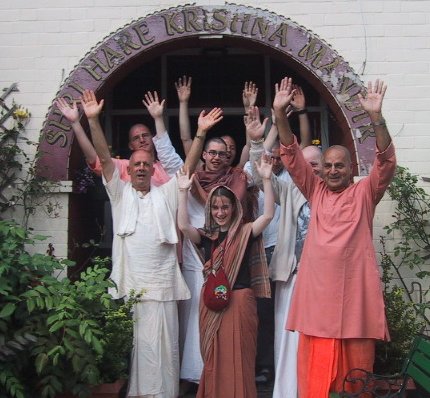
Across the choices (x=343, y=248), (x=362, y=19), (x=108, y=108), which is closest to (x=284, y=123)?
(x=343, y=248)

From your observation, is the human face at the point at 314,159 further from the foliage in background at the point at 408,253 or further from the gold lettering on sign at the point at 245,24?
the gold lettering on sign at the point at 245,24

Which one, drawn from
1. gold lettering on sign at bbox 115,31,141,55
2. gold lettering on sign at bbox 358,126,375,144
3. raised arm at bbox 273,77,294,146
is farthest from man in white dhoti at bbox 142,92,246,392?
gold lettering on sign at bbox 115,31,141,55

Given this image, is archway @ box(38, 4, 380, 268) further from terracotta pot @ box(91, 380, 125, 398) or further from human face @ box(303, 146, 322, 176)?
terracotta pot @ box(91, 380, 125, 398)

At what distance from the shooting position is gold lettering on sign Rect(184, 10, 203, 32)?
532 cm

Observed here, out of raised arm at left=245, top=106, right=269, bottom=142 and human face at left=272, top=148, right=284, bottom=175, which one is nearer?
raised arm at left=245, top=106, right=269, bottom=142

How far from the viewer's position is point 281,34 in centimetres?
530

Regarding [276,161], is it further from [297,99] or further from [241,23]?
[241,23]

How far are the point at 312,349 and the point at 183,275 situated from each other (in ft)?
4.41

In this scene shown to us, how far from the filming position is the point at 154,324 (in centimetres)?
436

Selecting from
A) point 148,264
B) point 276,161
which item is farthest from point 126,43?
point 148,264

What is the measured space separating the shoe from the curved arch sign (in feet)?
6.33

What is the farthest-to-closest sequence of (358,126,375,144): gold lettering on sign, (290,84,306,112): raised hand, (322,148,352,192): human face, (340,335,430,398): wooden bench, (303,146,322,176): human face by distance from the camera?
(358,126,375,144): gold lettering on sign → (290,84,306,112): raised hand → (303,146,322,176): human face → (322,148,352,192): human face → (340,335,430,398): wooden bench

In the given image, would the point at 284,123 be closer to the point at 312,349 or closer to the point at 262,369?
the point at 312,349

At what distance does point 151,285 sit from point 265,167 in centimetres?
108
